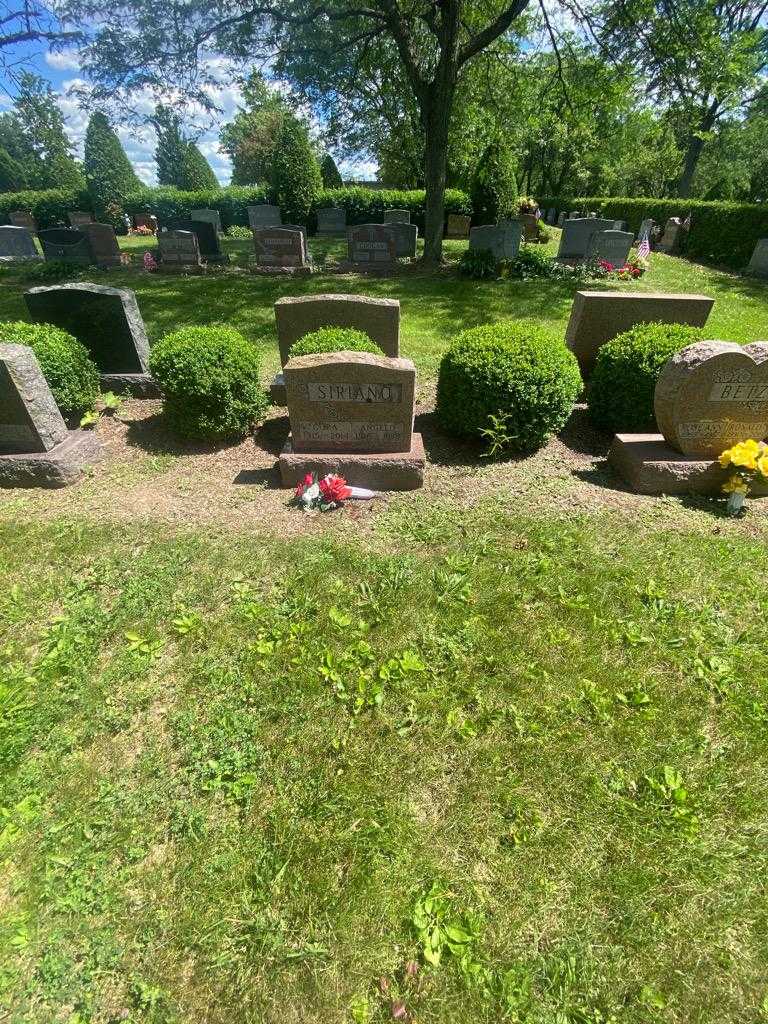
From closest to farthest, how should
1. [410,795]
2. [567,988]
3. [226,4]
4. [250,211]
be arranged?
[567,988], [410,795], [226,4], [250,211]

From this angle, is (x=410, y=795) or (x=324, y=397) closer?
(x=410, y=795)

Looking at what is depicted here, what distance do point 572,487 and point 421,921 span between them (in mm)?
3731

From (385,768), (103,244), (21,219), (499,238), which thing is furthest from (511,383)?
(21,219)

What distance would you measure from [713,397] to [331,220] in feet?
→ 74.3

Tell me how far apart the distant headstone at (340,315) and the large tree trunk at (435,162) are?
10172 mm

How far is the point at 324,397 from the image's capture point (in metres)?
4.51

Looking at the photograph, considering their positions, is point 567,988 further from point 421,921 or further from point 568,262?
point 568,262

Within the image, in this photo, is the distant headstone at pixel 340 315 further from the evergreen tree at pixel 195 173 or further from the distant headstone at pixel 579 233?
the evergreen tree at pixel 195 173

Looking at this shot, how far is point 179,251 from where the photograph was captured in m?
14.7

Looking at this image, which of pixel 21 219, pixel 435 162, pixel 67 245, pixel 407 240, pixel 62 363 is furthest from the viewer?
pixel 21 219

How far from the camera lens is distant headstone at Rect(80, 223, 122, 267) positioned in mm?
15469

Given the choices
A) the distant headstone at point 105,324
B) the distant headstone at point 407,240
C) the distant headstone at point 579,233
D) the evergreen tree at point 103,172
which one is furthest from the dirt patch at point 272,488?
the evergreen tree at point 103,172

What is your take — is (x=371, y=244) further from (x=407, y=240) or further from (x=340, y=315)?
(x=340, y=315)

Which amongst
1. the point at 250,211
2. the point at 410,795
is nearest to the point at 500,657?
the point at 410,795
